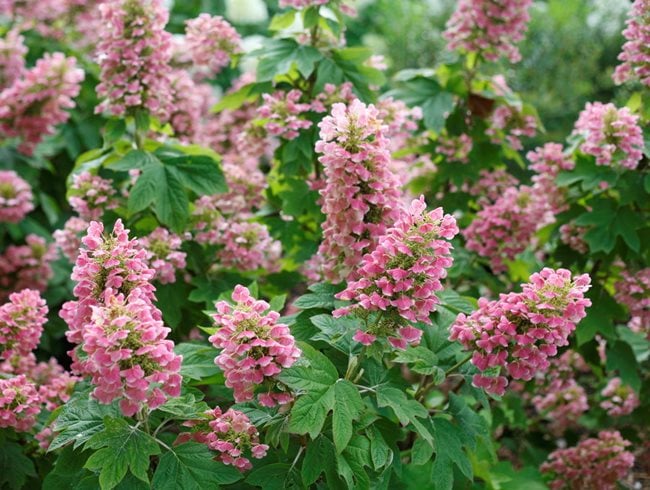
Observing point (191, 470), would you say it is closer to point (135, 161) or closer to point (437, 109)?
point (135, 161)

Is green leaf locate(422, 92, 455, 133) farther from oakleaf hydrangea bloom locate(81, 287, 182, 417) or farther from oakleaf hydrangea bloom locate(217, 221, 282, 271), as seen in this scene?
oakleaf hydrangea bloom locate(81, 287, 182, 417)

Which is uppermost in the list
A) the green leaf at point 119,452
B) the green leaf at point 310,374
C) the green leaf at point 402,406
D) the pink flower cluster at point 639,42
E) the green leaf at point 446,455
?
the pink flower cluster at point 639,42

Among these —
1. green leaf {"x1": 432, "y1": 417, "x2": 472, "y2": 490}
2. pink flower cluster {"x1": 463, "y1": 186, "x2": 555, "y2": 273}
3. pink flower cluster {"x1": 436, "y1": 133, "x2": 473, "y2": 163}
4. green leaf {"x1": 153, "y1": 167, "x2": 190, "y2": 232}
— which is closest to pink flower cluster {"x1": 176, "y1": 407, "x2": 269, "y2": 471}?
green leaf {"x1": 432, "y1": 417, "x2": 472, "y2": 490}

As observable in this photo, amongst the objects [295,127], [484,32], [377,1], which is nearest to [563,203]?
[484,32]

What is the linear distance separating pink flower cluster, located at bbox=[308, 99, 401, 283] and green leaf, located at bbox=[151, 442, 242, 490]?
611 mm

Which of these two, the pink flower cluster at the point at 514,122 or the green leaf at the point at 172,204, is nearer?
the green leaf at the point at 172,204

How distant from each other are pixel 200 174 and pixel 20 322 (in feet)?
2.72

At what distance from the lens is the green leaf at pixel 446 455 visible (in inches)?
81.8

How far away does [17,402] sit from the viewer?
84.8 inches

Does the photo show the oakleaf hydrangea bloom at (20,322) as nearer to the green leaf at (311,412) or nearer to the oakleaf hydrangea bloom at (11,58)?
the green leaf at (311,412)

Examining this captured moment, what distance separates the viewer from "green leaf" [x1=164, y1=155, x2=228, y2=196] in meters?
2.79

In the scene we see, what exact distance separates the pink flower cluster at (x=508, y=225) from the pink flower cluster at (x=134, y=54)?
4.02 feet

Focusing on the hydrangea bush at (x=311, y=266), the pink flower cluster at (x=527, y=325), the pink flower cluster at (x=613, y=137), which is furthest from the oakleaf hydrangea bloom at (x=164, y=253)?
the pink flower cluster at (x=613, y=137)

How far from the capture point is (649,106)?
2725mm
